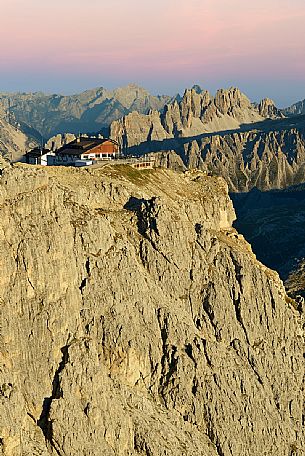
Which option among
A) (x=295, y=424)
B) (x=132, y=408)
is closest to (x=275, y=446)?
(x=295, y=424)

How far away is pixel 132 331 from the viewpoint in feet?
331

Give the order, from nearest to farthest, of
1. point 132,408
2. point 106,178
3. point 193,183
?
point 132,408 < point 106,178 < point 193,183

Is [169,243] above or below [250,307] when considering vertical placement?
above

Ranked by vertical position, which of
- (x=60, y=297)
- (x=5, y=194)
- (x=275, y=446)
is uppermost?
(x=5, y=194)

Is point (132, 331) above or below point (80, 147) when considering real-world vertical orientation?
below

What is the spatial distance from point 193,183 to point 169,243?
130ft

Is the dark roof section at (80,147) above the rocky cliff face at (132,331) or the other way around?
above

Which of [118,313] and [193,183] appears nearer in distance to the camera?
[118,313]

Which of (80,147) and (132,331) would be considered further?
(80,147)

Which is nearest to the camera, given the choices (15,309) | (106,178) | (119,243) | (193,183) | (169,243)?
(15,309)

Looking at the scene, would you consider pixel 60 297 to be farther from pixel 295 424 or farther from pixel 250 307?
pixel 295 424

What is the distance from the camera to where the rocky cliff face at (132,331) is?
89.4 m

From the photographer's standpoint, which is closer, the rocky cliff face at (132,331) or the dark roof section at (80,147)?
the rocky cliff face at (132,331)

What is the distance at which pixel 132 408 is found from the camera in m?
95.9
